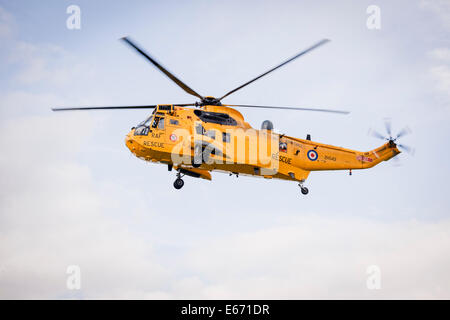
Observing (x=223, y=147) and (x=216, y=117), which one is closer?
(x=223, y=147)

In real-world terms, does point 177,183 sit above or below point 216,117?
below

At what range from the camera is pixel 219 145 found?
3219 centimetres

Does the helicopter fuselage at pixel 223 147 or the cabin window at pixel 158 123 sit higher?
the cabin window at pixel 158 123

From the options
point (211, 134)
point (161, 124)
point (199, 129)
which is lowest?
point (211, 134)

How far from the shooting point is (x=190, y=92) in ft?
109

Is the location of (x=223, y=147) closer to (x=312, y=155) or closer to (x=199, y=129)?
(x=199, y=129)

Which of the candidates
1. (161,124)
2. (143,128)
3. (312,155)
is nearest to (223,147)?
(161,124)

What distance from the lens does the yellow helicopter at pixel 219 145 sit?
1244 inches

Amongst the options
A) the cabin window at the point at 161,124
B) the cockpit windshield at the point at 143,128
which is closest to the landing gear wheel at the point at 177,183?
the cabin window at the point at 161,124

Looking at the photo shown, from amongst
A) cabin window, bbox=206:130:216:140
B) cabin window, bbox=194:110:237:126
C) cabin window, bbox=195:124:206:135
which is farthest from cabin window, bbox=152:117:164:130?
cabin window, bbox=206:130:216:140

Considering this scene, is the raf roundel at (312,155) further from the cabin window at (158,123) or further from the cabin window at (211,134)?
the cabin window at (158,123)
